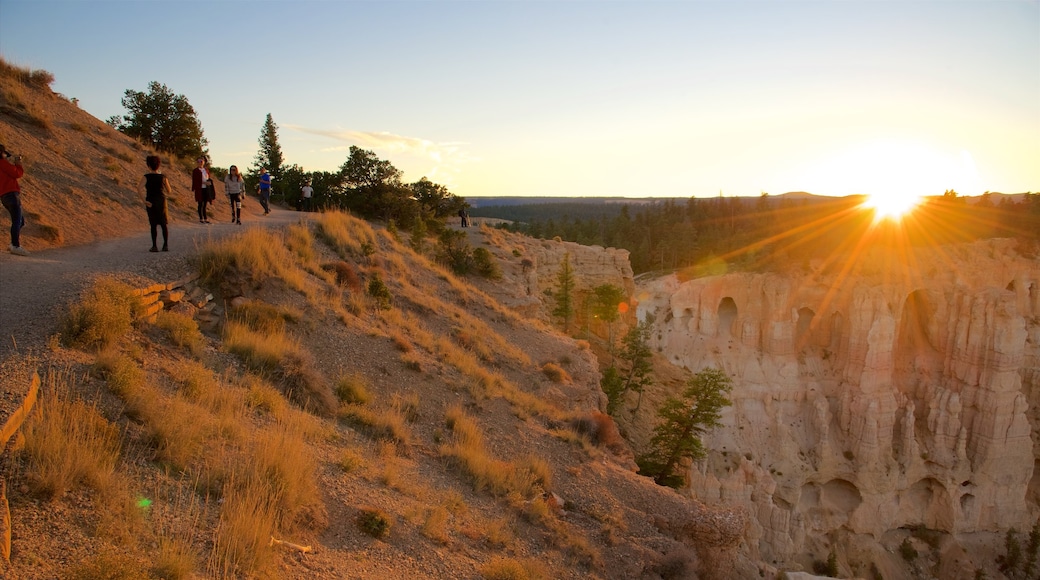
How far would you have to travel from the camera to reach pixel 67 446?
3625mm

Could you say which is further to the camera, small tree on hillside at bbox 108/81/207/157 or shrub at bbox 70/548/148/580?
small tree on hillside at bbox 108/81/207/157

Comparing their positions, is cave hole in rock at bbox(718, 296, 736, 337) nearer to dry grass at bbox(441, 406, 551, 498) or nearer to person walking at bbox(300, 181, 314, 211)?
person walking at bbox(300, 181, 314, 211)

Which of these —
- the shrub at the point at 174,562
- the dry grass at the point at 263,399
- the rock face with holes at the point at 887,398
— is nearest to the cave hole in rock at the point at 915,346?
the rock face with holes at the point at 887,398

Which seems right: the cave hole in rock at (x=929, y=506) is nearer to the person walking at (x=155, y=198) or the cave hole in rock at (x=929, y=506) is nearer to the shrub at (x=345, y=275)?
the shrub at (x=345, y=275)

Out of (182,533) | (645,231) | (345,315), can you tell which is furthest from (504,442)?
(645,231)

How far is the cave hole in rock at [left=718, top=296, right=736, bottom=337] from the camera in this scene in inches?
1249

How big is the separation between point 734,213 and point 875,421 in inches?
1912

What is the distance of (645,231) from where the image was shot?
61438mm

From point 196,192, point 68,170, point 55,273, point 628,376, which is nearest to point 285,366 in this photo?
point 55,273

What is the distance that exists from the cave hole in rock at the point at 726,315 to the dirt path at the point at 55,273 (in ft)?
94.5

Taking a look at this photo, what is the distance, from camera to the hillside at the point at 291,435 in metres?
3.61

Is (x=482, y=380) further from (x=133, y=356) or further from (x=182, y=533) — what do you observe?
(x=182, y=533)

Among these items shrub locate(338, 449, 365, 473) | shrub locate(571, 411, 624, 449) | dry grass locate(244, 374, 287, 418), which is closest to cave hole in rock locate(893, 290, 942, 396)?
shrub locate(571, 411, 624, 449)

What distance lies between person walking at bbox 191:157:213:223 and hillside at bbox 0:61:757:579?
1546 millimetres
